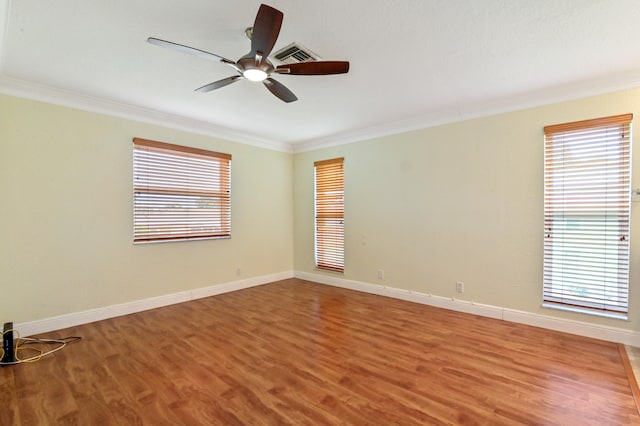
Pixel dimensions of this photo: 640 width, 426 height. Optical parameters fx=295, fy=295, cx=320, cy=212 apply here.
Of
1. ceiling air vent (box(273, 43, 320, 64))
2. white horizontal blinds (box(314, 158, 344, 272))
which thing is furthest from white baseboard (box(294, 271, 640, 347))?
ceiling air vent (box(273, 43, 320, 64))

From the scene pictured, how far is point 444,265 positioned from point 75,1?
4.27 m

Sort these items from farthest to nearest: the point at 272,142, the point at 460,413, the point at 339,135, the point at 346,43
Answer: the point at 272,142, the point at 339,135, the point at 346,43, the point at 460,413

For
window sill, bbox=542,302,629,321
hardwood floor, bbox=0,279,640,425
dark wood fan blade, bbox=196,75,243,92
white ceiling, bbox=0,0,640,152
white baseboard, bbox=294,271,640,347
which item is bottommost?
hardwood floor, bbox=0,279,640,425

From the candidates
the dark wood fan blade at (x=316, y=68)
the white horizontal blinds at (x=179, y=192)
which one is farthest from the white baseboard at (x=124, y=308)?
the dark wood fan blade at (x=316, y=68)

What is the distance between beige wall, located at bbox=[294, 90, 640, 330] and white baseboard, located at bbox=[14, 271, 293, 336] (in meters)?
1.90

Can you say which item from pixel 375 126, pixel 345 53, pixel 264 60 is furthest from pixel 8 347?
pixel 375 126

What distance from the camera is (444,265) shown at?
3889mm

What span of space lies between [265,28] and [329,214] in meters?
3.67

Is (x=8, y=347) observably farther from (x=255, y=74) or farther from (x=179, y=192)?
(x=255, y=74)

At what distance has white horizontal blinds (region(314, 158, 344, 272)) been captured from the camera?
5047mm

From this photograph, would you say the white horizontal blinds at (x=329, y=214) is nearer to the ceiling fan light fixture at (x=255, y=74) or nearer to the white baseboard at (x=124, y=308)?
the white baseboard at (x=124, y=308)

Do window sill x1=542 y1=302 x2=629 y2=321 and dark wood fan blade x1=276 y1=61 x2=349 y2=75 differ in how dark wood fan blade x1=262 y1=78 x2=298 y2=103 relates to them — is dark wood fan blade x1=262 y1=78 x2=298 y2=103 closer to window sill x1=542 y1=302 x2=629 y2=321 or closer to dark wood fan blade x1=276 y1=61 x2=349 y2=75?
dark wood fan blade x1=276 y1=61 x2=349 y2=75

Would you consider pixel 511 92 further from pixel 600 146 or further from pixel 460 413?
pixel 460 413

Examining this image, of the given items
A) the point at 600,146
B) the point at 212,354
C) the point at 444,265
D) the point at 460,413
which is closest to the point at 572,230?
the point at 600,146
